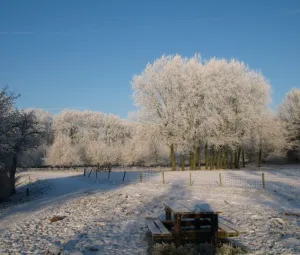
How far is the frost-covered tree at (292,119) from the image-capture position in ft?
188

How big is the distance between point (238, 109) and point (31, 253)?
123 ft

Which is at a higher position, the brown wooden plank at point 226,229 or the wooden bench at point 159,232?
the brown wooden plank at point 226,229

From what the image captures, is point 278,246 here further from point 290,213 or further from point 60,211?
point 60,211

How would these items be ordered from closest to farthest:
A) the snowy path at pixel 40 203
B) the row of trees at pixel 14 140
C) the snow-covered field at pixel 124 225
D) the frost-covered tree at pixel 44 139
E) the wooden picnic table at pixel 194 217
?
1. the wooden picnic table at pixel 194 217
2. the snow-covered field at pixel 124 225
3. the snowy path at pixel 40 203
4. the row of trees at pixel 14 140
5. the frost-covered tree at pixel 44 139

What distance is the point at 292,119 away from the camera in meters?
58.4

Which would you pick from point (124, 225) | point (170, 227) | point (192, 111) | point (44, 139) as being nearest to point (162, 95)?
point (192, 111)

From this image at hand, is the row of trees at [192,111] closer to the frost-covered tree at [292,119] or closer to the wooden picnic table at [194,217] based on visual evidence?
the frost-covered tree at [292,119]

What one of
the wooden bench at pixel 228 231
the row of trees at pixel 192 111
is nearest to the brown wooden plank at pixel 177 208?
the wooden bench at pixel 228 231

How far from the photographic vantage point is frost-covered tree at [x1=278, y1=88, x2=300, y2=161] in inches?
2251

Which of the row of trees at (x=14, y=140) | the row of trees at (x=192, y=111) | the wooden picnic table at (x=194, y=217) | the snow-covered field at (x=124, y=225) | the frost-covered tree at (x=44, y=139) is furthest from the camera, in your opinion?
the frost-covered tree at (x=44, y=139)

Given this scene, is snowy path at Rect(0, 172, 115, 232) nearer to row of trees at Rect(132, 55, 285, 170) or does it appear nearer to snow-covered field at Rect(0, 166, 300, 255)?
snow-covered field at Rect(0, 166, 300, 255)

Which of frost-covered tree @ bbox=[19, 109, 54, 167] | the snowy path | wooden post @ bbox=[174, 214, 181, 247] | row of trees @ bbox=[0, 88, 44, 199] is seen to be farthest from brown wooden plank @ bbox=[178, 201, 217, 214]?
frost-covered tree @ bbox=[19, 109, 54, 167]

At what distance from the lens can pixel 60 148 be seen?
2736 inches

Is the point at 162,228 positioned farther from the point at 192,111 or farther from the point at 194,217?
the point at 192,111
